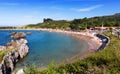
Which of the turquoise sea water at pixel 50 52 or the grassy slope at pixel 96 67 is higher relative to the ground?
the grassy slope at pixel 96 67

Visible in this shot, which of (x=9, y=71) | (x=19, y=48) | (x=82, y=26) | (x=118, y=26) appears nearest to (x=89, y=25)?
(x=82, y=26)

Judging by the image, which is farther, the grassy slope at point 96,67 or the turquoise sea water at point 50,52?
the turquoise sea water at point 50,52

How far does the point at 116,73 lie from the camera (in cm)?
2681

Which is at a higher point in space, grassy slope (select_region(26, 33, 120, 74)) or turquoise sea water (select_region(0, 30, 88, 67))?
grassy slope (select_region(26, 33, 120, 74))

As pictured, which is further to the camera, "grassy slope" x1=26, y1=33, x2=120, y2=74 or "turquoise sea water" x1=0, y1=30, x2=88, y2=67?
"turquoise sea water" x1=0, y1=30, x2=88, y2=67

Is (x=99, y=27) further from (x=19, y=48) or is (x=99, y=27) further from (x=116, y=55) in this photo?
(x=116, y=55)

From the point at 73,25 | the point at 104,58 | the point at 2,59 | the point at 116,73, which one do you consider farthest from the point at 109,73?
the point at 73,25

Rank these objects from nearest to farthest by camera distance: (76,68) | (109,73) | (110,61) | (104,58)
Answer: (109,73) → (76,68) → (110,61) → (104,58)

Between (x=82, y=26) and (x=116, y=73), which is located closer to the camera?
(x=116, y=73)

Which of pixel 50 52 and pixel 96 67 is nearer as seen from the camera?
pixel 96 67

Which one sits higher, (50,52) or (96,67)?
(96,67)

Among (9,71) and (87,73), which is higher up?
(87,73)

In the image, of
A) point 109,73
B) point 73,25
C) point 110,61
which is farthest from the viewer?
point 73,25

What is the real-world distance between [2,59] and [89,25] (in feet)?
426
